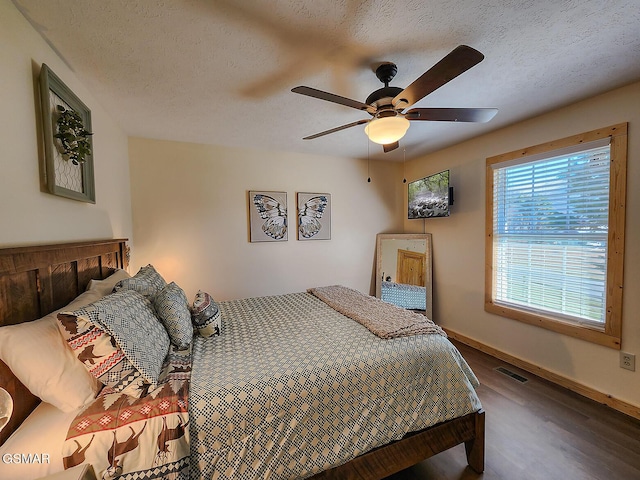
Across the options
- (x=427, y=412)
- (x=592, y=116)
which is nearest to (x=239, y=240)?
(x=427, y=412)

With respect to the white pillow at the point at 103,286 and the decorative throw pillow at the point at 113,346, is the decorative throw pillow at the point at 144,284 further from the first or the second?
the decorative throw pillow at the point at 113,346

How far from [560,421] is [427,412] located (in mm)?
1325

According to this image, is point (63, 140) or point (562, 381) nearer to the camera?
point (63, 140)

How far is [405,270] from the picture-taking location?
3865 millimetres

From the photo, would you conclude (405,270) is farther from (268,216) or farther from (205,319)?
(205,319)

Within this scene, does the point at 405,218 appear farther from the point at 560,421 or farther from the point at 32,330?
the point at 32,330

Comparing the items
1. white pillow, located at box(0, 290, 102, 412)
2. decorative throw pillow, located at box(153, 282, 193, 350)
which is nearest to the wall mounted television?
decorative throw pillow, located at box(153, 282, 193, 350)

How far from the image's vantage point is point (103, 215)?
206cm

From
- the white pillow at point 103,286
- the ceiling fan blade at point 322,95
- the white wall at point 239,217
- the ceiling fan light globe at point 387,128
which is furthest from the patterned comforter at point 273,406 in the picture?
the white wall at point 239,217

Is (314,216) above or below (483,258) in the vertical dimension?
above

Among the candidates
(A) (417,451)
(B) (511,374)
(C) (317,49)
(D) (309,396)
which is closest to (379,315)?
(A) (417,451)

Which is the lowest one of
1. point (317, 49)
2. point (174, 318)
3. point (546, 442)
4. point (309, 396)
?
point (546, 442)

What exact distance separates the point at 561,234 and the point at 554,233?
0.05 meters

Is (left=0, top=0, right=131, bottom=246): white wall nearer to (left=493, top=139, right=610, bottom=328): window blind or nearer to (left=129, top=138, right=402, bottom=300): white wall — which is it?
(left=129, top=138, right=402, bottom=300): white wall
